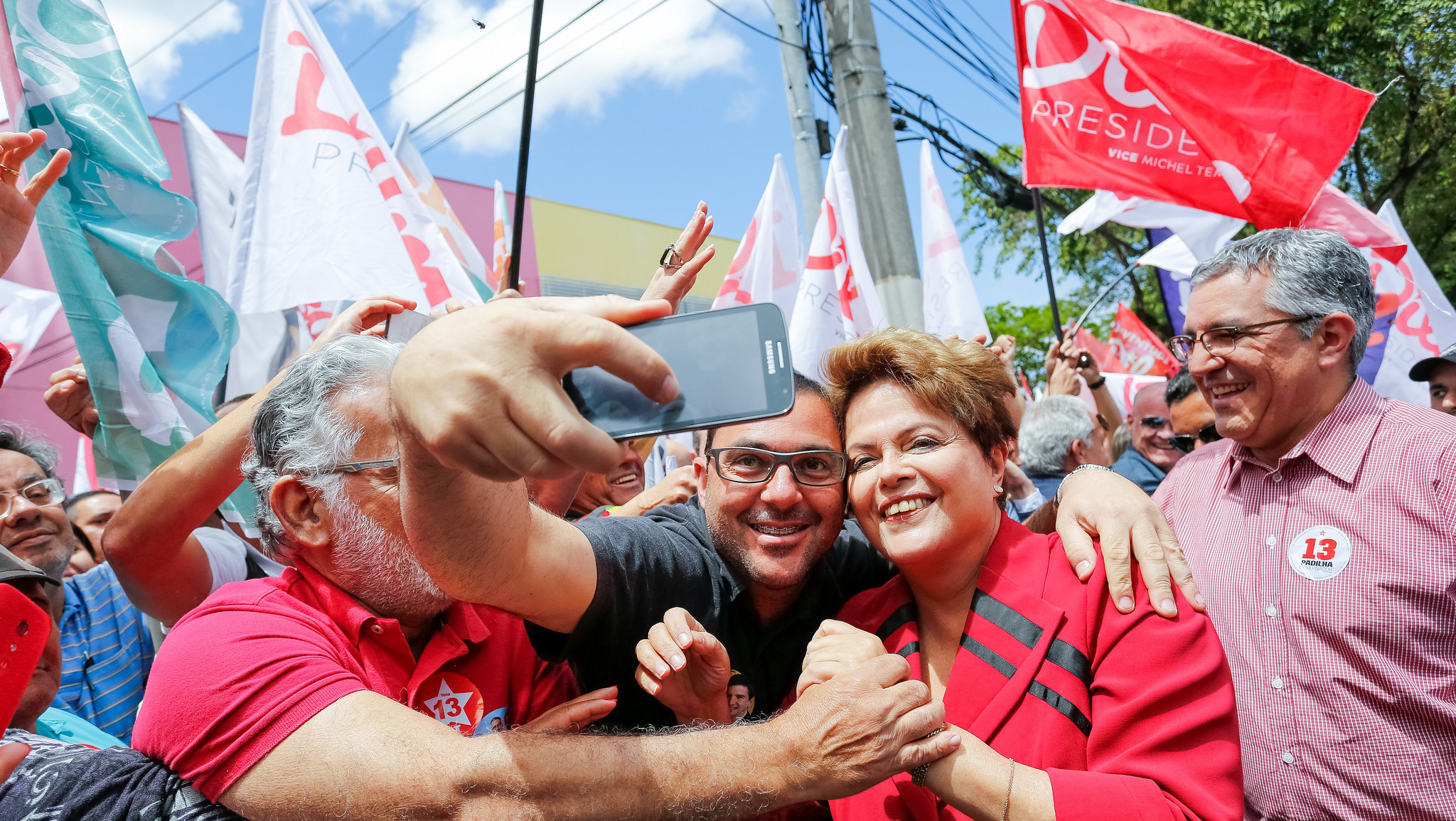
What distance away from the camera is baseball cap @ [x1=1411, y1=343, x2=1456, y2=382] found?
16.3 ft

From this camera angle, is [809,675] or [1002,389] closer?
[809,675]

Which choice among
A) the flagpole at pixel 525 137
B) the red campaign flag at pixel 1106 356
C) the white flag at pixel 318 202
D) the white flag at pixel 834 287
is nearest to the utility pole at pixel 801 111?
the white flag at pixel 834 287

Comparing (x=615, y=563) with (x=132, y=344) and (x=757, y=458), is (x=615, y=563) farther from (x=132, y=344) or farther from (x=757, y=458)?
(x=132, y=344)

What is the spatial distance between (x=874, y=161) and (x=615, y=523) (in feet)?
16.4

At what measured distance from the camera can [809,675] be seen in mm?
1842

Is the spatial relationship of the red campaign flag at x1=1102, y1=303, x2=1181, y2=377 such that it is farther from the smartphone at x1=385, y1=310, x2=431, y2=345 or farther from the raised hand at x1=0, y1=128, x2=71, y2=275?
the raised hand at x1=0, y1=128, x2=71, y2=275

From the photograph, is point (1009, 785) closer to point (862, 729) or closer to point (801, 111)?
point (862, 729)

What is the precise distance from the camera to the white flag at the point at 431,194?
6340 mm

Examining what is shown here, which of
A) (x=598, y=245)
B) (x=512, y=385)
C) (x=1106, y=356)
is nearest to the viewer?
(x=512, y=385)

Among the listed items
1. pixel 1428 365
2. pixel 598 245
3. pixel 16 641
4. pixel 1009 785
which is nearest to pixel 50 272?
pixel 16 641

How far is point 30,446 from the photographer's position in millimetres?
3594

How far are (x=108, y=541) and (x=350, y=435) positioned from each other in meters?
1.04

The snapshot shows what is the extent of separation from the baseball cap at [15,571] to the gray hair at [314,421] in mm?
467

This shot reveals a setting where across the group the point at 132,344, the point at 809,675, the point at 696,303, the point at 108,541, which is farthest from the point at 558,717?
the point at 696,303
